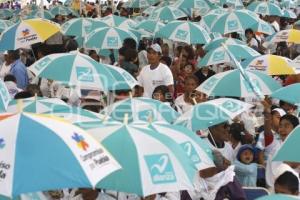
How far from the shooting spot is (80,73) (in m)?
7.96

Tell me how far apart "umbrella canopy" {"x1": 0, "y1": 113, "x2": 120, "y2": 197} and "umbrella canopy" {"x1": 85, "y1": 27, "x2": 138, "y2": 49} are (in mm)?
7028

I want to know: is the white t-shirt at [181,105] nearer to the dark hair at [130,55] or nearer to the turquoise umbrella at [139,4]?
the dark hair at [130,55]

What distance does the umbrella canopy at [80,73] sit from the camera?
7.86 metres

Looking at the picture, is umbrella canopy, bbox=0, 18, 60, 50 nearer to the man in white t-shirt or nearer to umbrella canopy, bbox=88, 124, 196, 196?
the man in white t-shirt

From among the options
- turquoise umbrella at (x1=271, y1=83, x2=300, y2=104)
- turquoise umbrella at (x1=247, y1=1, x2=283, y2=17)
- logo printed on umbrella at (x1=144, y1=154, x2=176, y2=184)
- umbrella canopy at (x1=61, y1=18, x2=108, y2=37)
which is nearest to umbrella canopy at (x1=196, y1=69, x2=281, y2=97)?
turquoise umbrella at (x1=271, y1=83, x2=300, y2=104)

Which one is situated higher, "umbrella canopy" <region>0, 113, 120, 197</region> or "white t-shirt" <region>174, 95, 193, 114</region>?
"umbrella canopy" <region>0, 113, 120, 197</region>

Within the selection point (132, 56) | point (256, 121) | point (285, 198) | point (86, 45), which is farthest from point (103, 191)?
point (86, 45)

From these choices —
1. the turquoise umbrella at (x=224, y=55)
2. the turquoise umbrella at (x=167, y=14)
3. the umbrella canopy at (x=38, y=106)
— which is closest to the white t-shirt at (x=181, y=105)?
the turquoise umbrella at (x=224, y=55)

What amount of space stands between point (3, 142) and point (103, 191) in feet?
5.21

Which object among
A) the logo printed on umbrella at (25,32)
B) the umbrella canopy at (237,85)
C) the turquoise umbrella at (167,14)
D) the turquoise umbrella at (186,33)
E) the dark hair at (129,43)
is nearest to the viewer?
the umbrella canopy at (237,85)

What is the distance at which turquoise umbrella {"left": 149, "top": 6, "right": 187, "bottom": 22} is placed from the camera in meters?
15.4

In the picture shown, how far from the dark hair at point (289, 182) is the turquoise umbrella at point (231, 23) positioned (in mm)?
8285

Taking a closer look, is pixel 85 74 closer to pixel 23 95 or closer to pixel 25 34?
pixel 23 95

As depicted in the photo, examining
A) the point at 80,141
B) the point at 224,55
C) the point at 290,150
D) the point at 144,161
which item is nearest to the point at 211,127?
the point at 290,150
